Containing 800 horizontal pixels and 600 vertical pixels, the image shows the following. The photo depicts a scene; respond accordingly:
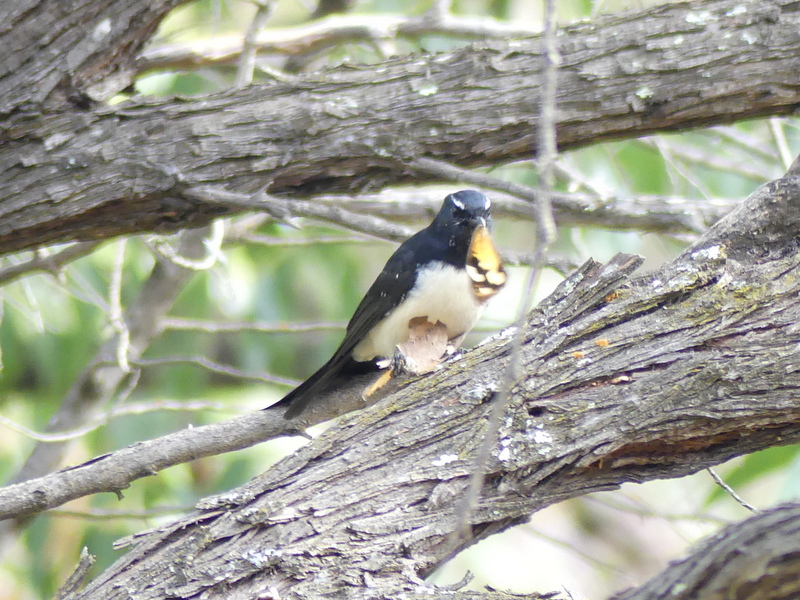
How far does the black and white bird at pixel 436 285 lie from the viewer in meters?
3.35

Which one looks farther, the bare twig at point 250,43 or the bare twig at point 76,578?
the bare twig at point 250,43

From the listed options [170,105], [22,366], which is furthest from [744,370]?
[22,366]

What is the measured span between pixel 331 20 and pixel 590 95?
1.95 m

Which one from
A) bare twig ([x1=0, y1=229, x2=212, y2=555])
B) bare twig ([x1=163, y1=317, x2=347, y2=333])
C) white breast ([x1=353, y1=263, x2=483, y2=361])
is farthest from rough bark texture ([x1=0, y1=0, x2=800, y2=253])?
bare twig ([x1=0, y1=229, x2=212, y2=555])

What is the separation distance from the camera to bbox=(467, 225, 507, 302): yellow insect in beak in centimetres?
329

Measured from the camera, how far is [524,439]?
6.91ft

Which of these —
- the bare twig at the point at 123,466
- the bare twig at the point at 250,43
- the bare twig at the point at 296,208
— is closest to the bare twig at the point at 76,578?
the bare twig at the point at 123,466

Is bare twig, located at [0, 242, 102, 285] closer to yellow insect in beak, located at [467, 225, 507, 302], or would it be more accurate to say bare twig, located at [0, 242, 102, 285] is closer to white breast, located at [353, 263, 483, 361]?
white breast, located at [353, 263, 483, 361]

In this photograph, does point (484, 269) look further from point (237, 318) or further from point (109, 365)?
point (237, 318)

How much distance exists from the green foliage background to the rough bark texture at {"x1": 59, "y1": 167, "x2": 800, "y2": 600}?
5.26 ft

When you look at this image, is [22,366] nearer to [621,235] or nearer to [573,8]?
[621,235]

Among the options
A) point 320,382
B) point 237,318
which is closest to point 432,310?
point 320,382

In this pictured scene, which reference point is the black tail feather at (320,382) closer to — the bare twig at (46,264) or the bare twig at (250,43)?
the bare twig at (46,264)

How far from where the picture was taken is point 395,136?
2.93 meters
